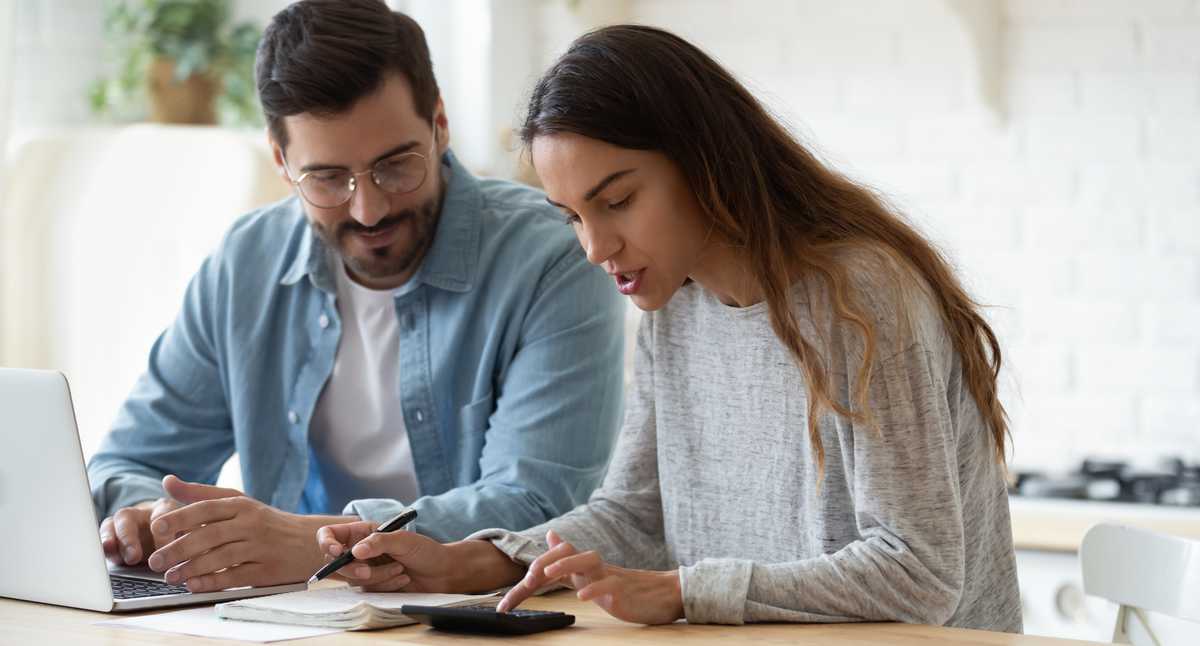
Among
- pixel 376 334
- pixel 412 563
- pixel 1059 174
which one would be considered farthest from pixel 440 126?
pixel 1059 174

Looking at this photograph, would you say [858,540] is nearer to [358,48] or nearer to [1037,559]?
[358,48]

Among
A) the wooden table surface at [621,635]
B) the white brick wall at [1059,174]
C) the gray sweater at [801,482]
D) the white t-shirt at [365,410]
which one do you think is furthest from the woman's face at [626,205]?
the white brick wall at [1059,174]

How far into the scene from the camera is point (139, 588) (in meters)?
1.57

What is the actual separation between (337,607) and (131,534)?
0.42 m

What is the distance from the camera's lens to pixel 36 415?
4.75 feet

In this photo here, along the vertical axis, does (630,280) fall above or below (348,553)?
above

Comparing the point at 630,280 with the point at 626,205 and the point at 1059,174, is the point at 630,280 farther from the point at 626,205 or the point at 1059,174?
the point at 1059,174

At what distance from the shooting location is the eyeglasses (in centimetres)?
192

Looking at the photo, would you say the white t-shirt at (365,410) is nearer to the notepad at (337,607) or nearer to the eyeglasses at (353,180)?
the eyeglasses at (353,180)

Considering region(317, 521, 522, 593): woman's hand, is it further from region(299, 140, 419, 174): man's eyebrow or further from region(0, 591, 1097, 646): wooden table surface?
region(299, 140, 419, 174): man's eyebrow

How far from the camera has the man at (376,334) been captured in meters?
1.91

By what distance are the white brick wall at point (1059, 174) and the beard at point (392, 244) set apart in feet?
4.22

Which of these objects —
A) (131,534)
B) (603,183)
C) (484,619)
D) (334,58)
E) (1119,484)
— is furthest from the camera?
(1119,484)

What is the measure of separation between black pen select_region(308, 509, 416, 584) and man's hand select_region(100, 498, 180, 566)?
0.23 m
